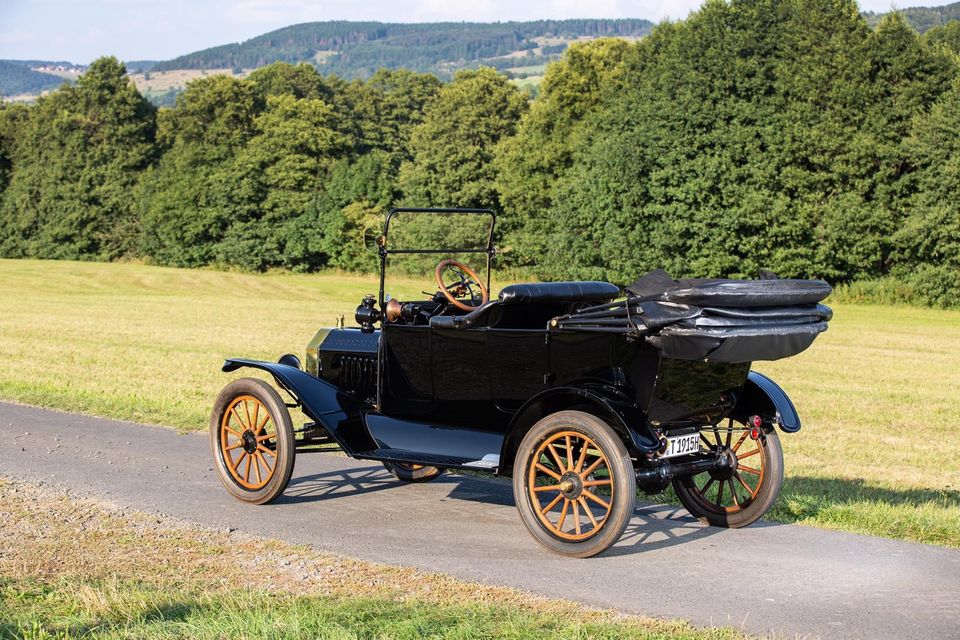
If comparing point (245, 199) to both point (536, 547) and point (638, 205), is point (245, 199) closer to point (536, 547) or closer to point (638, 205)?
point (638, 205)

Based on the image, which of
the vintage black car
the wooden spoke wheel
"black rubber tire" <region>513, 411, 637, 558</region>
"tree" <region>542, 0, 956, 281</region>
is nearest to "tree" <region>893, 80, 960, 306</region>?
"tree" <region>542, 0, 956, 281</region>

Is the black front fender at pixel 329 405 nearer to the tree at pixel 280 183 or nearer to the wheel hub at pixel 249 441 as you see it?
the wheel hub at pixel 249 441

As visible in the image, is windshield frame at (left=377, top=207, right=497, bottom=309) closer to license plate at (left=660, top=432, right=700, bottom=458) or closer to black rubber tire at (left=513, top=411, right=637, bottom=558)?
black rubber tire at (left=513, top=411, right=637, bottom=558)

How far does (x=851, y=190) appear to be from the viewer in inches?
1705

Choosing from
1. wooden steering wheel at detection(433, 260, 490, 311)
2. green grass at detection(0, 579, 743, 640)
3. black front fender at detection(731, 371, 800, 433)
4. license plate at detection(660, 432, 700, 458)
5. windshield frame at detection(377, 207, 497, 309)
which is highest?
windshield frame at detection(377, 207, 497, 309)

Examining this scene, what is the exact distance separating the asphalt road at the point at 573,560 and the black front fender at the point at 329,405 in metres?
0.46

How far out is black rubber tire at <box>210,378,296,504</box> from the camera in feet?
24.0

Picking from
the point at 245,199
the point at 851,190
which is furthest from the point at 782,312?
the point at 245,199

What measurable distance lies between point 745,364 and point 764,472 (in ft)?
2.95

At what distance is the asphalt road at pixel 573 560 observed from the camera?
5.25 metres

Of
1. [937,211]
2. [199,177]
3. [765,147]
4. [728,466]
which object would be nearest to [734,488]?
[728,466]

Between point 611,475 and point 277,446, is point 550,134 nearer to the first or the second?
point 277,446

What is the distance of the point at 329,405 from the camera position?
752 cm

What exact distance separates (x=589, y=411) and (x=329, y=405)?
2.02 meters
